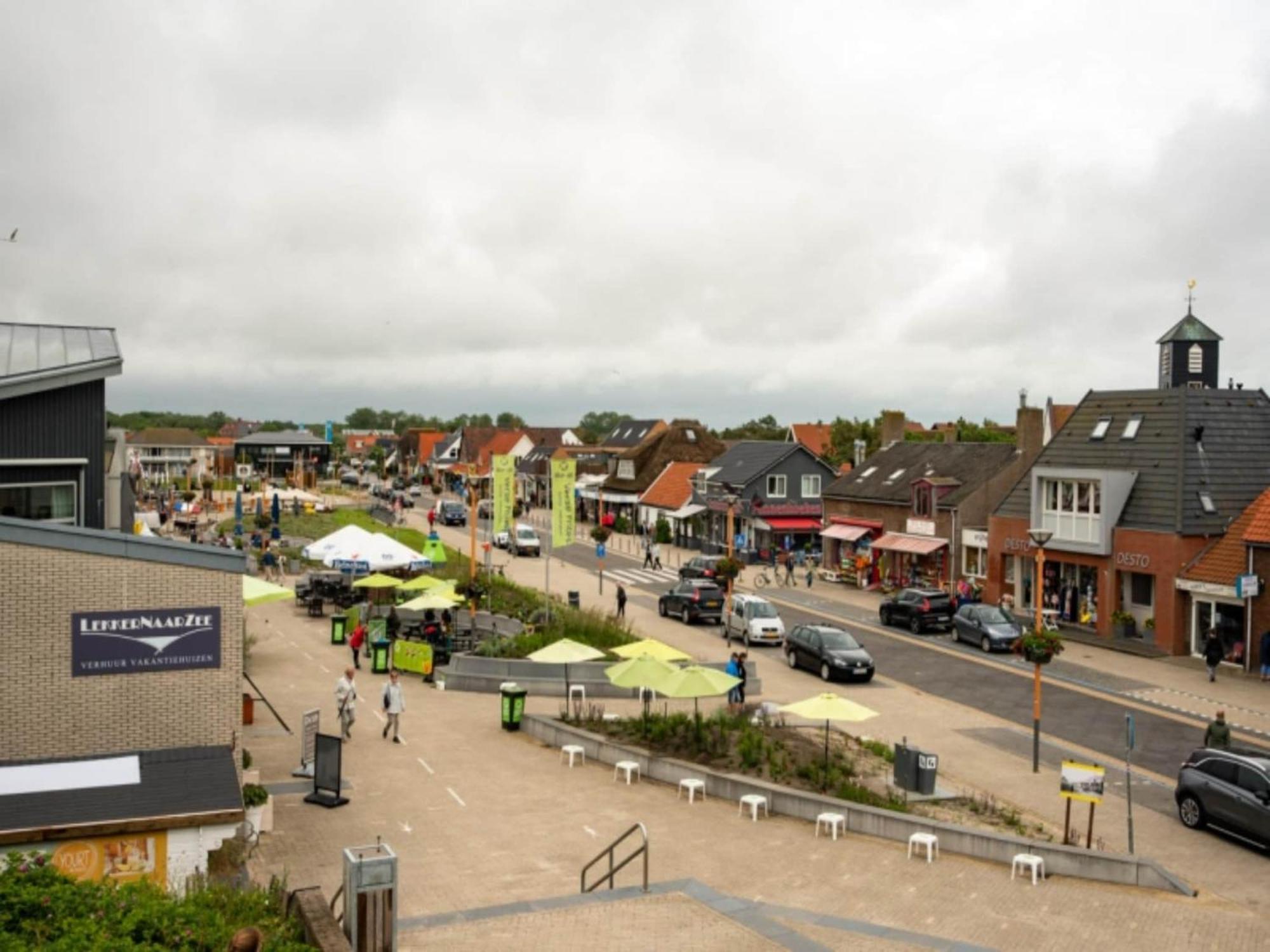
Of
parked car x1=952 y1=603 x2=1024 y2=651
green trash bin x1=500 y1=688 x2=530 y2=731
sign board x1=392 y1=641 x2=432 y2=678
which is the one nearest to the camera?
green trash bin x1=500 y1=688 x2=530 y2=731

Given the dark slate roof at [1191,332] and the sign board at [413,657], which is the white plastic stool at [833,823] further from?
the dark slate roof at [1191,332]

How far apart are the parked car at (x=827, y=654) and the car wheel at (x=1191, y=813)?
461 inches

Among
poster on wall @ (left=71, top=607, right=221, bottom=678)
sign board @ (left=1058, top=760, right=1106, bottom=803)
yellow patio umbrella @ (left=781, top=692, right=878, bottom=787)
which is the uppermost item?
poster on wall @ (left=71, top=607, right=221, bottom=678)

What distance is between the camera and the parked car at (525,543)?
2480 inches

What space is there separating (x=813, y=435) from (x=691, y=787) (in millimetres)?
86726

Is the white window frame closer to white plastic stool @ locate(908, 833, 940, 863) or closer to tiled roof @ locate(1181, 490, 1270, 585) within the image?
white plastic stool @ locate(908, 833, 940, 863)

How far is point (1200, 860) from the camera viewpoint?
16.9m

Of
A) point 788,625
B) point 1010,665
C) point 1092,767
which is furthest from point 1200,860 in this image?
point 788,625

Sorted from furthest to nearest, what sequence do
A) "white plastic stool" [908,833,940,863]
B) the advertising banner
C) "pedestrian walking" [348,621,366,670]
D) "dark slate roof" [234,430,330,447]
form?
1. "dark slate roof" [234,430,330,447]
2. the advertising banner
3. "pedestrian walking" [348,621,366,670]
4. "white plastic stool" [908,833,940,863]

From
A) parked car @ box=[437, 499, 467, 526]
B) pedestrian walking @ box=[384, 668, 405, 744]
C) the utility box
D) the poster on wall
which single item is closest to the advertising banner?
pedestrian walking @ box=[384, 668, 405, 744]

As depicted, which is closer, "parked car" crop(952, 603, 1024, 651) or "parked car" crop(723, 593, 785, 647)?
"parked car" crop(952, 603, 1024, 651)

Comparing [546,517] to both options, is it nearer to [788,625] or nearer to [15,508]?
[788,625]

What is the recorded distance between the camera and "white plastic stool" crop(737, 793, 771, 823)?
18078 mm

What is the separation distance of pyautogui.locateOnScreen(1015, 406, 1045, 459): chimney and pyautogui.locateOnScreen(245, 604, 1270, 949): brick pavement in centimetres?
2669
